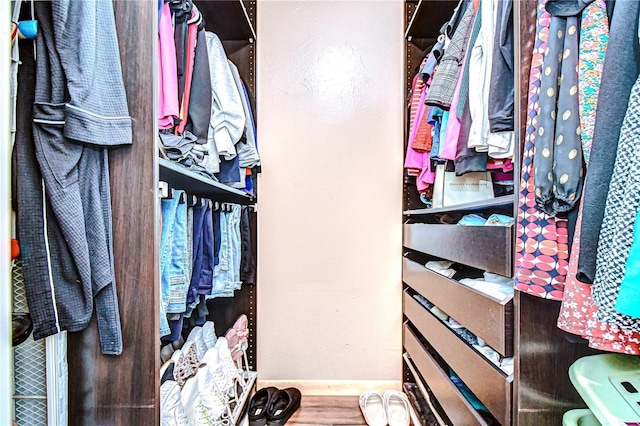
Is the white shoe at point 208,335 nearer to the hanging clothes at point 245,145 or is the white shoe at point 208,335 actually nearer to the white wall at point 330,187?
the white wall at point 330,187

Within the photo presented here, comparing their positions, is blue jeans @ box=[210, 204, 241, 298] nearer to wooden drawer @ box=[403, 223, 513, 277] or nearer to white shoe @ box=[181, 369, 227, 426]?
white shoe @ box=[181, 369, 227, 426]

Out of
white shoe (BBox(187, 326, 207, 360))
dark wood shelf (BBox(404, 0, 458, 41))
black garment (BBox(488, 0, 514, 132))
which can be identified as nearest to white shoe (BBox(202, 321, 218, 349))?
white shoe (BBox(187, 326, 207, 360))

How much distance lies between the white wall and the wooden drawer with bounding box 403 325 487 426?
404mm

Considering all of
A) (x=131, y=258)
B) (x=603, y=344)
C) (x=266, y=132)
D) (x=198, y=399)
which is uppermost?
(x=266, y=132)

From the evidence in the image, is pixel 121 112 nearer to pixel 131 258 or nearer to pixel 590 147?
A: pixel 131 258

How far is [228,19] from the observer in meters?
1.70

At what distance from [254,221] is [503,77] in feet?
4.44

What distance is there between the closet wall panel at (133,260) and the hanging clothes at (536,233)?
77cm

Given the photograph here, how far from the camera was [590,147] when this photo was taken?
2.05ft

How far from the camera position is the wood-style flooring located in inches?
65.5

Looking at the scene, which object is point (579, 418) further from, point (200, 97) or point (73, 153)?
point (200, 97)

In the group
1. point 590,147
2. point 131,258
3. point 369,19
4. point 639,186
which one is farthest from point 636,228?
point 369,19

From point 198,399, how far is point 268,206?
3.40 ft

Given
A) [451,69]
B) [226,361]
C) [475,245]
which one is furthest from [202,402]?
[451,69]
